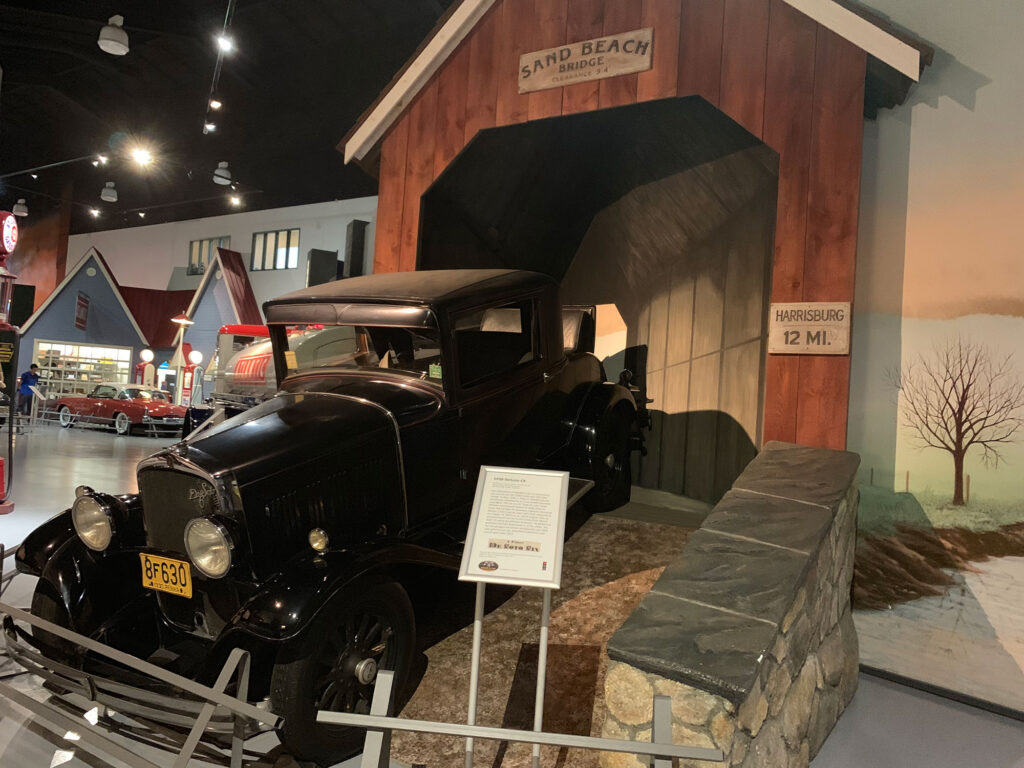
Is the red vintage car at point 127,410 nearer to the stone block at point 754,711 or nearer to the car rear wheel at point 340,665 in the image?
the car rear wheel at point 340,665

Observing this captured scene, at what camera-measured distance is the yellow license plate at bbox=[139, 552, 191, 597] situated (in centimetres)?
267

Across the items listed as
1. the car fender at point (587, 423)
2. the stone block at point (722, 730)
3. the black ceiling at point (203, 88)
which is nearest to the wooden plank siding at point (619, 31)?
the car fender at point (587, 423)

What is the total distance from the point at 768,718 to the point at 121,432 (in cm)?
1490

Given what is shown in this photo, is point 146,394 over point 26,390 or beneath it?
over

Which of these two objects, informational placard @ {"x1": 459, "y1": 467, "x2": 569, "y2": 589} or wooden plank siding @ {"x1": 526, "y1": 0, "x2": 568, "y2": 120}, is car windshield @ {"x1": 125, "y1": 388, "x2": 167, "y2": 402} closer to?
wooden plank siding @ {"x1": 526, "y1": 0, "x2": 568, "y2": 120}

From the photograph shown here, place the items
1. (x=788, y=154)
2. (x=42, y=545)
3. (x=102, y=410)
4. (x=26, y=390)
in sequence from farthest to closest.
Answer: (x=26, y=390) < (x=102, y=410) < (x=788, y=154) < (x=42, y=545)

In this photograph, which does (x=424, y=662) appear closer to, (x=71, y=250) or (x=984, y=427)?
(x=984, y=427)

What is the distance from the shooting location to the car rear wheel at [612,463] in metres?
4.48

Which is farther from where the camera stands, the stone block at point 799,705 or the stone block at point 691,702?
the stone block at point 799,705

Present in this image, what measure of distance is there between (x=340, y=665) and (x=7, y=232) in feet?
22.6

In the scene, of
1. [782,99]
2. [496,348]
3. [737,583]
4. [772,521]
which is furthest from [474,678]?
[782,99]

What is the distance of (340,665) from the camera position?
2.53m

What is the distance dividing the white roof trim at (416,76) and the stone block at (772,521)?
3843 millimetres

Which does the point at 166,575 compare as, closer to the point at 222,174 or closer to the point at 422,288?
the point at 422,288
